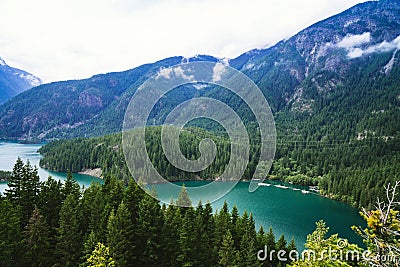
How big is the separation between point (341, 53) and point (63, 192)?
631 feet

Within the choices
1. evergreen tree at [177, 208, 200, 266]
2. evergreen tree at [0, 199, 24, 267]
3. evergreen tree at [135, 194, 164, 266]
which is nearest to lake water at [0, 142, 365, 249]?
evergreen tree at [177, 208, 200, 266]

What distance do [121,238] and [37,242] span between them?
17.4 ft

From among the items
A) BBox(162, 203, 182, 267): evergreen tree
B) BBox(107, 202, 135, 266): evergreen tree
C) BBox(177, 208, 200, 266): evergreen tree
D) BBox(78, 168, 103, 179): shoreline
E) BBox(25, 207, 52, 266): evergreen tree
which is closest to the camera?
BBox(107, 202, 135, 266): evergreen tree

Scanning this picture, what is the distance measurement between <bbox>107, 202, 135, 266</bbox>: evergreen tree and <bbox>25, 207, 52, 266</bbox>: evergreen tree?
4.06 m

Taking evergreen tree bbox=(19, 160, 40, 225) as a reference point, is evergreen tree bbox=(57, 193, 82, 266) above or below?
below

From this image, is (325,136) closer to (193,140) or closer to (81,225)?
(193,140)

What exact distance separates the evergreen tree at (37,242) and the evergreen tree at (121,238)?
160 inches

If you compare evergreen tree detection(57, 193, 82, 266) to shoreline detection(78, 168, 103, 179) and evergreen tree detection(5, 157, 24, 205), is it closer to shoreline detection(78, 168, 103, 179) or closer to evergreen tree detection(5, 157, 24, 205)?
evergreen tree detection(5, 157, 24, 205)

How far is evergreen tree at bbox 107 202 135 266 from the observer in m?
19.1

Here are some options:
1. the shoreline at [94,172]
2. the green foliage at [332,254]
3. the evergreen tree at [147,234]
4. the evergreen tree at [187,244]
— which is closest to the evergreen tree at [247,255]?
the evergreen tree at [187,244]

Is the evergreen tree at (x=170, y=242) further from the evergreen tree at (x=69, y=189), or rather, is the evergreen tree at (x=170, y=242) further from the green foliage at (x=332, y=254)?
the green foliage at (x=332, y=254)

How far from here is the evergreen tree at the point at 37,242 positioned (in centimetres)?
1944

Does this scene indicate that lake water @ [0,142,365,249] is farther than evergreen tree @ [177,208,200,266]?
Yes

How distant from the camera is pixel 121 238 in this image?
19.7 meters
